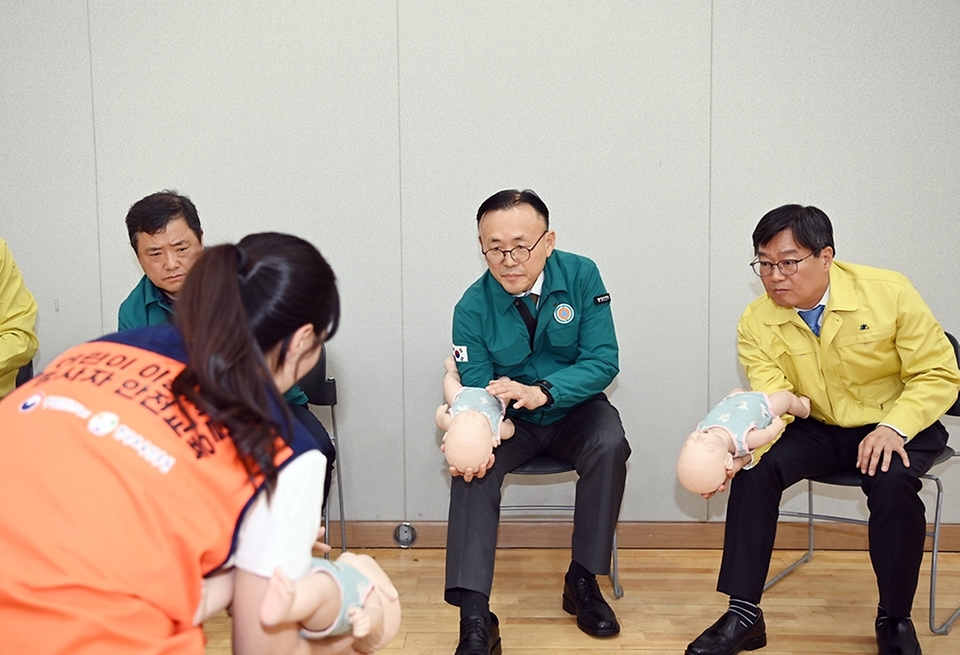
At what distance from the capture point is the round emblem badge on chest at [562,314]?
9.12ft

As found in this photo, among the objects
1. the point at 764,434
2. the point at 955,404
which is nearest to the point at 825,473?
the point at 764,434

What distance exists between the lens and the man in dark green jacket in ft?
8.08

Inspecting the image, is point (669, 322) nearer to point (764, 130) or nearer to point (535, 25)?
point (764, 130)

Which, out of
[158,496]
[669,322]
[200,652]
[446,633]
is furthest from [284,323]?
[669,322]

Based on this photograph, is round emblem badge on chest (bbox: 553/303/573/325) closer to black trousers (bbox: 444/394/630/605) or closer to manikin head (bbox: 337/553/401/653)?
black trousers (bbox: 444/394/630/605)

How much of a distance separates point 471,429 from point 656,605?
3.15 ft

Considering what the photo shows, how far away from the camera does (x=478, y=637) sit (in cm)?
232

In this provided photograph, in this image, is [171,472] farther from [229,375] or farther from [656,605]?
[656,605]

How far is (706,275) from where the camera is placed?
3273 millimetres

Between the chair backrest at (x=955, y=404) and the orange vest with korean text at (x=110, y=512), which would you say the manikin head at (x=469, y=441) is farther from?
the chair backrest at (x=955, y=404)

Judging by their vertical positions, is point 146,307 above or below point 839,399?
above

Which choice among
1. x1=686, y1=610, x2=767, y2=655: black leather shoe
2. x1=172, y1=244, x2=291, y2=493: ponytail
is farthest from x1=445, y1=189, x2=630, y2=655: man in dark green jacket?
x1=172, y1=244, x2=291, y2=493: ponytail

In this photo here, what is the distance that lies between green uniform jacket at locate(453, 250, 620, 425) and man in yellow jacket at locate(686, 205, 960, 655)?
482mm

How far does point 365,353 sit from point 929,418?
2016 millimetres
